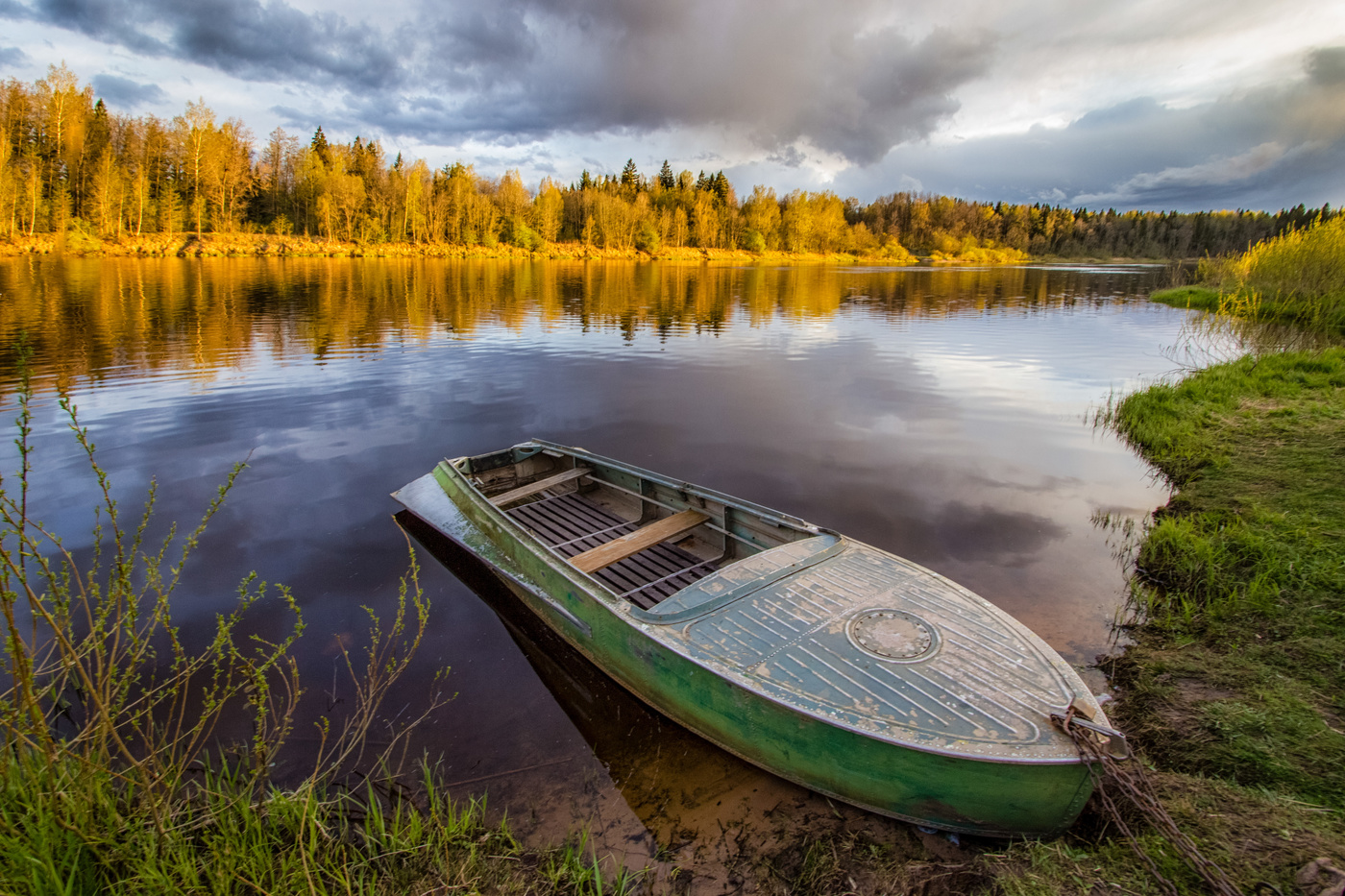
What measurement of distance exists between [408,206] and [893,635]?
83.3m

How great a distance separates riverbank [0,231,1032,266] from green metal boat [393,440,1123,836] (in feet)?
214

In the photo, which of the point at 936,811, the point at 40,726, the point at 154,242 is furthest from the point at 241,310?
the point at 154,242

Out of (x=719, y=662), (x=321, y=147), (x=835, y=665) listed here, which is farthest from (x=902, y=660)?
(x=321, y=147)

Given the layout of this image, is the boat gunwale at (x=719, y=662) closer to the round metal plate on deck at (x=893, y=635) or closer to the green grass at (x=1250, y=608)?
the round metal plate on deck at (x=893, y=635)

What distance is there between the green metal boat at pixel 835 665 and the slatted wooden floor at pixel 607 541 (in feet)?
0.14

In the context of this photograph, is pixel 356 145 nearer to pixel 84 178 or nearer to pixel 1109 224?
pixel 84 178

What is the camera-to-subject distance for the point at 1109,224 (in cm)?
14825

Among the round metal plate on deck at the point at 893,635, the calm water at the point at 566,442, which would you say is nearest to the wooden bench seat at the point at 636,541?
the calm water at the point at 566,442

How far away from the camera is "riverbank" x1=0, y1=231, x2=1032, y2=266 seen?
5147 centimetres

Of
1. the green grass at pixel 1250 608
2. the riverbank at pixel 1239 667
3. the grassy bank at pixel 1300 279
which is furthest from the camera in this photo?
the grassy bank at pixel 1300 279

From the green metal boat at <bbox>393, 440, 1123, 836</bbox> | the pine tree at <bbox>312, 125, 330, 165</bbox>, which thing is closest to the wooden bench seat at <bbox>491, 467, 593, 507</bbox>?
the green metal boat at <bbox>393, 440, 1123, 836</bbox>

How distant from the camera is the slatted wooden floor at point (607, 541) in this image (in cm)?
671

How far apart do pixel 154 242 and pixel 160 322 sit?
4493cm

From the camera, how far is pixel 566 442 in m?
12.9
